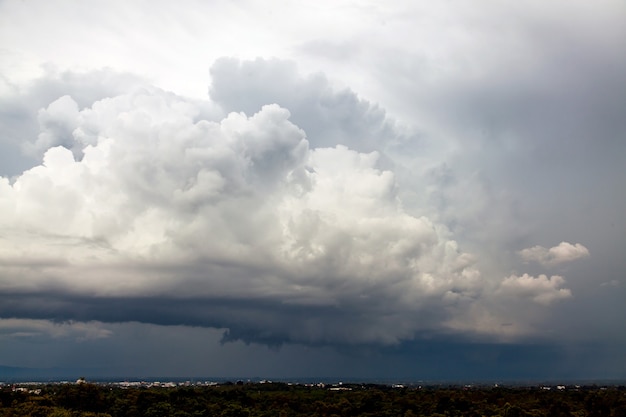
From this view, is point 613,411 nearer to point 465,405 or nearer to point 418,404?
point 465,405

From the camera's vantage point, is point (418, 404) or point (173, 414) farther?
Answer: point (418, 404)

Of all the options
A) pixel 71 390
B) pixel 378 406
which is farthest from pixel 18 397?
pixel 378 406

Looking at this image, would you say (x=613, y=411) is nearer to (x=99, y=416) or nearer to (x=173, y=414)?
(x=173, y=414)

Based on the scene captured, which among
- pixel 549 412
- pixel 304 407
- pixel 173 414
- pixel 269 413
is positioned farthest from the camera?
pixel 304 407

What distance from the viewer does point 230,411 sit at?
136000 mm

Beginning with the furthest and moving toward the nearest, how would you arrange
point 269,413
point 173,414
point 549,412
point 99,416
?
point 549,412 < point 269,413 < point 173,414 < point 99,416

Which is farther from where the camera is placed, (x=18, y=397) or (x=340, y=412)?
(x=340, y=412)

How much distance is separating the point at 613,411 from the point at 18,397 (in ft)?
488

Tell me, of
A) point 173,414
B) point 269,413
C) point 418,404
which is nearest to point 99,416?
point 173,414

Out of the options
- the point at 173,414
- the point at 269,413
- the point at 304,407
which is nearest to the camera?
the point at 173,414

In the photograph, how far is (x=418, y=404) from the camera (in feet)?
536

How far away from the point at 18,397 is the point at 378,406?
294 ft

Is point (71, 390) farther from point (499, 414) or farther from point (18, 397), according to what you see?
point (499, 414)

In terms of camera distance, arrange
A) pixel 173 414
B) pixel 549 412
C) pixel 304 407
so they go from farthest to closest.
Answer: pixel 304 407, pixel 549 412, pixel 173 414
